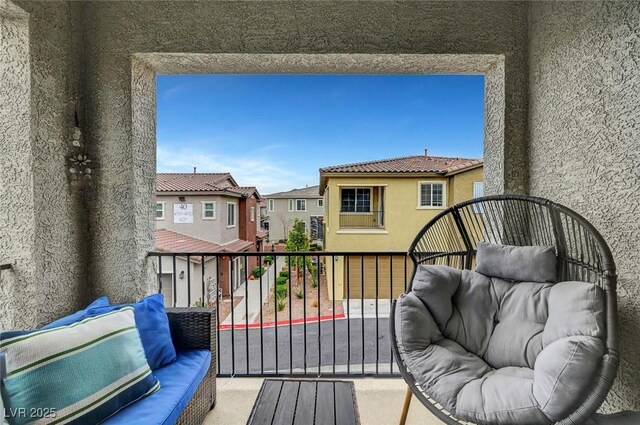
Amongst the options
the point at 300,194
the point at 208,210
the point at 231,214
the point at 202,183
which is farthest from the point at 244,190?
the point at 300,194

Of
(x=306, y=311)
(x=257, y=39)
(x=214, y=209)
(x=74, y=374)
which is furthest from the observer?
(x=214, y=209)

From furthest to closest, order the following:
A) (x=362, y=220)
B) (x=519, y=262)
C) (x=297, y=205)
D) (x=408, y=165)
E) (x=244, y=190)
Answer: (x=244, y=190), (x=297, y=205), (x=408, y=165), (x=362, y=220), (x=519, y=262)

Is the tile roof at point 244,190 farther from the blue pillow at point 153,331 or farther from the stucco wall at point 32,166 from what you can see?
the blue pillow at point 153,331

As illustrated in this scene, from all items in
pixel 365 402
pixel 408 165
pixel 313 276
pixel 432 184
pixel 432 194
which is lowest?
pixel 365 402

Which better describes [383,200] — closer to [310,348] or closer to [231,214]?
[310,348]

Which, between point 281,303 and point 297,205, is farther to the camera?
point 281,303

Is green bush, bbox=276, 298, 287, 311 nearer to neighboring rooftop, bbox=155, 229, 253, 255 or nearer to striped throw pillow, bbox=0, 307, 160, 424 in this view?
neighboring rooftop, bbox=155, 229, 253, 255

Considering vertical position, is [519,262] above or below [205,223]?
below
